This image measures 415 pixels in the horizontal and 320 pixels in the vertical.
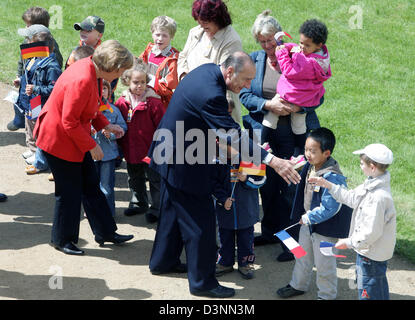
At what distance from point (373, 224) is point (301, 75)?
170 cm

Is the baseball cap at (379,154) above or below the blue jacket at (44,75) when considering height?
below

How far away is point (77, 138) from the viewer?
5.31 metres

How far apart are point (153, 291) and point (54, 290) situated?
31.0 inches

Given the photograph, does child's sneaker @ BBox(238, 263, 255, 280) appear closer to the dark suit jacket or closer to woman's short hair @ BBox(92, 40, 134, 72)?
the dark suit jacket

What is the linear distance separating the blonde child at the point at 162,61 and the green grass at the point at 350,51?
93.6 inches

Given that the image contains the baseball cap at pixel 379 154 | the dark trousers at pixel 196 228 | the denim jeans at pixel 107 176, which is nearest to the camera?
the baseball cap at pixel 379 154

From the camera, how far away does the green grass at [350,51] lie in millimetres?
8156

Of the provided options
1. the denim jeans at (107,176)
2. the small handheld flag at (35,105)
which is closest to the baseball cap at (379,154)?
the denim jeans at (107,176)

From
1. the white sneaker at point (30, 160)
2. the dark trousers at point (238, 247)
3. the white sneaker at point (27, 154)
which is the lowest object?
the dark trousers at point (238, 247)

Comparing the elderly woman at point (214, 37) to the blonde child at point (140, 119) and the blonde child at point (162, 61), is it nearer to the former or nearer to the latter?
the blonde child at point (162, 61)

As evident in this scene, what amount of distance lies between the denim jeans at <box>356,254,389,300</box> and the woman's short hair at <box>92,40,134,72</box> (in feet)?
7.84

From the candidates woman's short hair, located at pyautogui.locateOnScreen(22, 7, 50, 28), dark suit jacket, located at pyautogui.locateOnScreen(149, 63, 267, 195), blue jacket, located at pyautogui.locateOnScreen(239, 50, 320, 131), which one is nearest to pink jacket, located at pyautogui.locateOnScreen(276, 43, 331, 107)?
blue jacket, located at pyautogui.locateOnScreen(239, 50, 320, 131)
